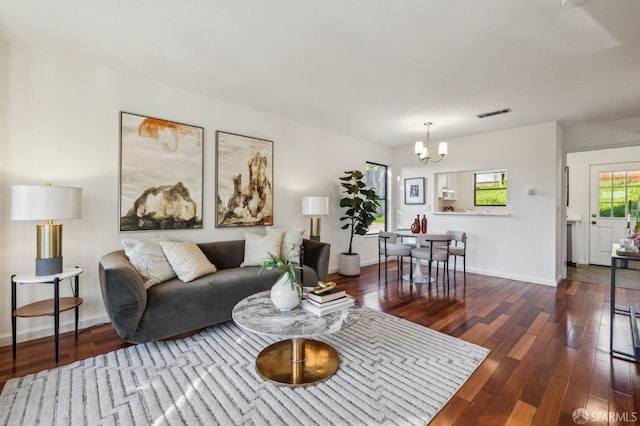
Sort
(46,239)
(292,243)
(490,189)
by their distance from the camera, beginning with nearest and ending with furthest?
(46,239)
(292,243)
(490,189)

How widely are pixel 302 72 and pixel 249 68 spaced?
0.52 meters

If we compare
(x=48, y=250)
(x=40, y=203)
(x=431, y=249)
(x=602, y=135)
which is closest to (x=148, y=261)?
(x=48, y=250)

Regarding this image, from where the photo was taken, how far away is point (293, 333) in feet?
5.32

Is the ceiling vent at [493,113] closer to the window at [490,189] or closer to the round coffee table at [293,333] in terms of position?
the window at [490,189]

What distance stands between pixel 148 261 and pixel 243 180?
1.57 meters

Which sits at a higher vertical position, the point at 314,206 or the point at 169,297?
the point at 314,206

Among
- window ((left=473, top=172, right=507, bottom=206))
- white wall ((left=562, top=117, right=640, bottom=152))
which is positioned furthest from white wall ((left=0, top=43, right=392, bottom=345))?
white wall ((left=562, top=117, right=640, bottom=152))

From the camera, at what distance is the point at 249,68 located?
2.70 meters

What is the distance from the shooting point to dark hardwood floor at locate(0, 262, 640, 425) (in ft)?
5.32

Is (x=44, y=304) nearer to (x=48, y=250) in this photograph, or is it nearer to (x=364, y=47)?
(x=48, y=250)

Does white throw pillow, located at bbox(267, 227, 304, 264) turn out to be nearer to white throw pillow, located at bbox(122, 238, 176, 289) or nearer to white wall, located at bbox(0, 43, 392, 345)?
white wall, located at bbox(0, 43, 392, 345)

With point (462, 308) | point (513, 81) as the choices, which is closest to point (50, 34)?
point (513, 81)

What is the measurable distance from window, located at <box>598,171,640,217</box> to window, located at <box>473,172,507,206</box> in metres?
1.89

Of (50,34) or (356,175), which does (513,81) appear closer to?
(356,175)
